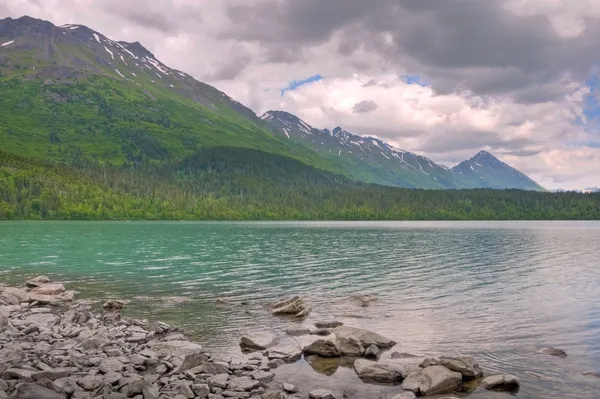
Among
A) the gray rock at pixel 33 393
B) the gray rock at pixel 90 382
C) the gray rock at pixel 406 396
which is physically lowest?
the gray rock at pixel 406 396

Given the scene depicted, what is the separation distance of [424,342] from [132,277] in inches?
1612

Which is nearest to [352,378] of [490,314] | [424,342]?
[424,342]

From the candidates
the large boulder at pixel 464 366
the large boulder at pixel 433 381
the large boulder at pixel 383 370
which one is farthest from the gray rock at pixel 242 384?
the large boulder at pixel 464 366

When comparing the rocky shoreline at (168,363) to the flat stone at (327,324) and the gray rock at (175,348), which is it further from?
the flat stone at (327,324)

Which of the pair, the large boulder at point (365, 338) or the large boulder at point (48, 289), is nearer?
the large boulder at point (365, 338)

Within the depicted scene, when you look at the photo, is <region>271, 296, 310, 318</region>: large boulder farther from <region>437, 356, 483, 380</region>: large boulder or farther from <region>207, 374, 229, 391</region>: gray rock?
<region>207, 374, 229, 391</region>: gray rock

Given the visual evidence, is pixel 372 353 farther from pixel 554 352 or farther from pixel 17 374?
pixel 17 374

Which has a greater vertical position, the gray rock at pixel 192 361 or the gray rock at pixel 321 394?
the gray rock at pixel 192 361

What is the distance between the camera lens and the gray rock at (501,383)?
22438mm

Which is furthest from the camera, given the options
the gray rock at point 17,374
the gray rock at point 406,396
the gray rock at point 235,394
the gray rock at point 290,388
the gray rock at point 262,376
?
the gray rock at point 262,376

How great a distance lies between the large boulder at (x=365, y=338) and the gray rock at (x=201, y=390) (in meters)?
11.0

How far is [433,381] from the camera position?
22094 mm

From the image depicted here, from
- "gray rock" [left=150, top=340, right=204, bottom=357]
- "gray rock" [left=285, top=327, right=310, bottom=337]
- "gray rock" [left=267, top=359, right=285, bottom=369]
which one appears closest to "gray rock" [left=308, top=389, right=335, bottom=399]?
"gray rock" [left=267, top=359, right=285, bottom=369]

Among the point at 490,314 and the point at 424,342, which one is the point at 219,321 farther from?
the point at 490,314
